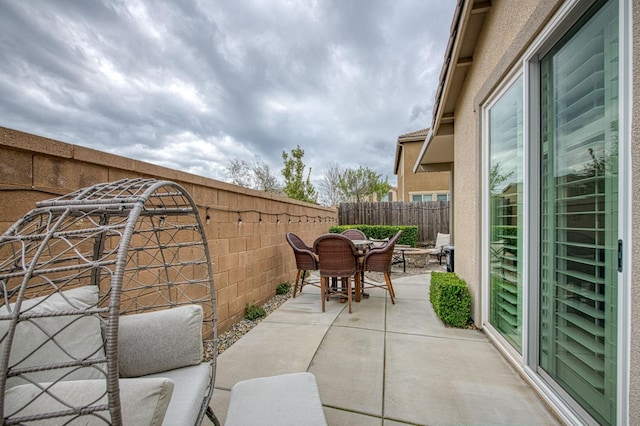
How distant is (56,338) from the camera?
1.10 metres

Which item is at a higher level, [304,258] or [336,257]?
[336,257]

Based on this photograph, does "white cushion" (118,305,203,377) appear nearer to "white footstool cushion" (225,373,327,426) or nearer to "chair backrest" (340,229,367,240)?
"white footstool cushion" (225,373,327,426)

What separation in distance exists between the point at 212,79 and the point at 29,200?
634cm

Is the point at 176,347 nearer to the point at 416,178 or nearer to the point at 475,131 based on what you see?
the point at 475,131

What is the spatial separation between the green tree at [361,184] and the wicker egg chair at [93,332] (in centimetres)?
1540

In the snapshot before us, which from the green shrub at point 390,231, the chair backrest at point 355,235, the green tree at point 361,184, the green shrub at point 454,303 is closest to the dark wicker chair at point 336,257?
the green shrub at point 454,303

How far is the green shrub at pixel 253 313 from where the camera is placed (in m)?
3.35

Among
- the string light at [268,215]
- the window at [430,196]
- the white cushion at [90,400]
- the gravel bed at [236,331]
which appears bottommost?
the gravel bed at [236,331]

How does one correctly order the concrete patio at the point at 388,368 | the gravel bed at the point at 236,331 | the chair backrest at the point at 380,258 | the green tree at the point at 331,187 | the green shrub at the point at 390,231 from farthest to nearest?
the green tree at the point at 331,187
the green shrub at the point at 390,231
the chair backrest at the point at 380,258
the gravel bed at the point at 236,331
the concrete patio at the point at 388,368

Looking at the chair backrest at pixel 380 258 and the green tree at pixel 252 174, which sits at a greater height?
the green tree at pixel 252 174

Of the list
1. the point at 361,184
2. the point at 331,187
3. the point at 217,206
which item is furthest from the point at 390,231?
the point at 331,187

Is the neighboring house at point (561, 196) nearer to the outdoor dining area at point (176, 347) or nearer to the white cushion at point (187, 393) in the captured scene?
the outdoor dining area at point (176, 347)

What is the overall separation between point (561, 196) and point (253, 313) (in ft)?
10.5

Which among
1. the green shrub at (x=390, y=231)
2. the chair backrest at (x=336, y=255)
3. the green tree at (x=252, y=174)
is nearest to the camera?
the chair backrest at (x=336, y=255)
